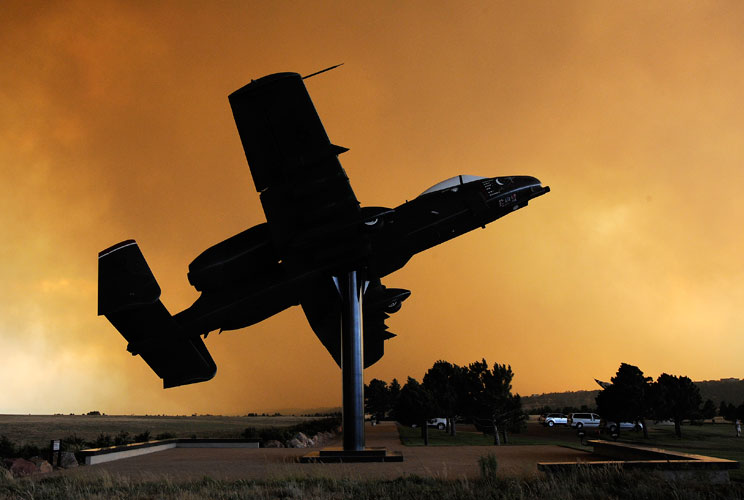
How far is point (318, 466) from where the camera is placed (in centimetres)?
1683

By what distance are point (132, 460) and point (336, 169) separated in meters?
14.3

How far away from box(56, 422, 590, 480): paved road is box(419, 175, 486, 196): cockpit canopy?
31.3 feet

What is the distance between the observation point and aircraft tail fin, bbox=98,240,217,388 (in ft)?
63.4

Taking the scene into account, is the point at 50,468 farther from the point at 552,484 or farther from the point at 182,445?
the point at 552,484

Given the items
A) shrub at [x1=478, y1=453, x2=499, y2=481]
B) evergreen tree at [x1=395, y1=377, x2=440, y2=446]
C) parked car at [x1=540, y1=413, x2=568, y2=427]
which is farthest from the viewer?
parked car at [x1=540, y1=413, x2=568, y2=427]

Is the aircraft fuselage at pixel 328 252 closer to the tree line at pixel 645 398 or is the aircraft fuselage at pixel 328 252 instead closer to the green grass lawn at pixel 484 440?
the green grass lawn at pixel 484 440

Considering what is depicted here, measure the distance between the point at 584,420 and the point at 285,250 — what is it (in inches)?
2168

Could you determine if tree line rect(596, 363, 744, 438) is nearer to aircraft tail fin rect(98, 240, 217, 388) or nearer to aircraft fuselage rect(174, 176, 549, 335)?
aircraft fuselage rect(174, 176, 549, 335)

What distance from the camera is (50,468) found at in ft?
67.5

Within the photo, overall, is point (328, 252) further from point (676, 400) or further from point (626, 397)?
point (676, 400)

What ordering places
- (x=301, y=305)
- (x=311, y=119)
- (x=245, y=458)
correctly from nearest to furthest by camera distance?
(x=311, y=119)
(x=245, y=458)
(x=301, y=305)

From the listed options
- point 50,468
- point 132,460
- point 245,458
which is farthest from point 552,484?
point 50,468

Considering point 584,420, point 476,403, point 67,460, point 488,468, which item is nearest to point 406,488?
point 488,468

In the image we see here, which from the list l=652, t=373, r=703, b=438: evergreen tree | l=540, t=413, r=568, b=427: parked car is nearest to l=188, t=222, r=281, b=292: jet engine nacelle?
l=652, t=373, r=703, b=438: evergreen tree
